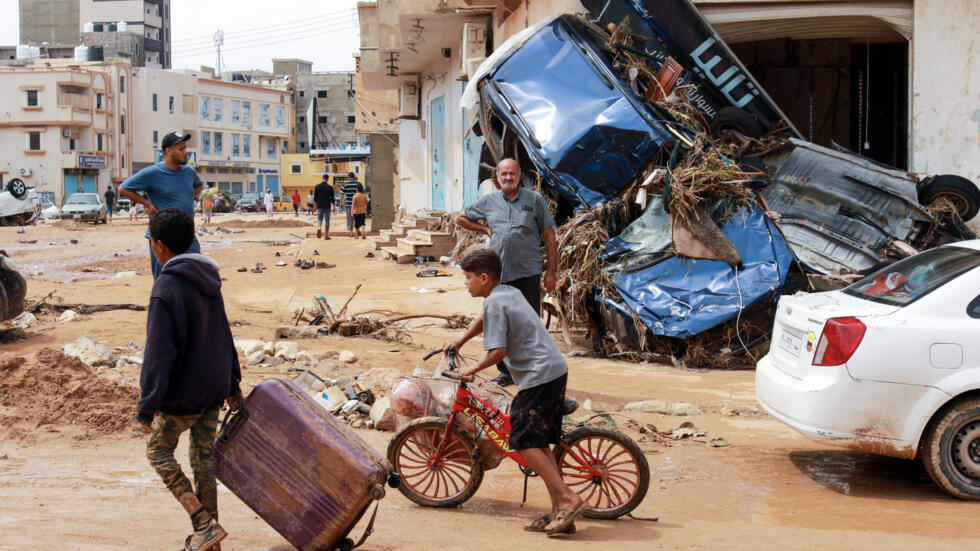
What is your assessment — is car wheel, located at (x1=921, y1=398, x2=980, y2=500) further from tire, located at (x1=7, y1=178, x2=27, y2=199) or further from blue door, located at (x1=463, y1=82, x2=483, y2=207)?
tire, located at (x1=7, y1=178, x2=27, y2=199)

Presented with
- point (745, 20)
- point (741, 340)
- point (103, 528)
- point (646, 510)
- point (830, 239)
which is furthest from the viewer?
point (745, 20)

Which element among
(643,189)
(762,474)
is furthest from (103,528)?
(643,189)

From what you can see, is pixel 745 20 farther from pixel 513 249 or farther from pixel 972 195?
pixel 513 249

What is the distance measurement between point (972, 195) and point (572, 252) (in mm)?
4982

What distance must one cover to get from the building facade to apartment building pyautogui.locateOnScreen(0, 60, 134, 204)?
150 ft

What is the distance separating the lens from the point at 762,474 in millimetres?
5922

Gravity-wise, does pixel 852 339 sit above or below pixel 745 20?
below

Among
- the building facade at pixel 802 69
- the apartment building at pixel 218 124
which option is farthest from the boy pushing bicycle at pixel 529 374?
the apartment building at pixel 218 124

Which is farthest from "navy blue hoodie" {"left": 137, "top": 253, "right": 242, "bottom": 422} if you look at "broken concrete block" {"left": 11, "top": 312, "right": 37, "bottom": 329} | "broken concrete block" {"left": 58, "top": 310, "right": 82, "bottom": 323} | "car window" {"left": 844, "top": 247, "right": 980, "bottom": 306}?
"broken concrete block" {"left": 58, "top": 310, "right": 82, "bottom": 323}

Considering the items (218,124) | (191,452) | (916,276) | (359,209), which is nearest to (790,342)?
(916,276)

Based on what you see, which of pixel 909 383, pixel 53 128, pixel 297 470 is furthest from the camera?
pixel 53 128

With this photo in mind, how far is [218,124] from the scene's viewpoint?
3319 inches

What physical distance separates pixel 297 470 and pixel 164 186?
4.03 meters

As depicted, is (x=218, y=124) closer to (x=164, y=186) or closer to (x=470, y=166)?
(x=470, y=166)
